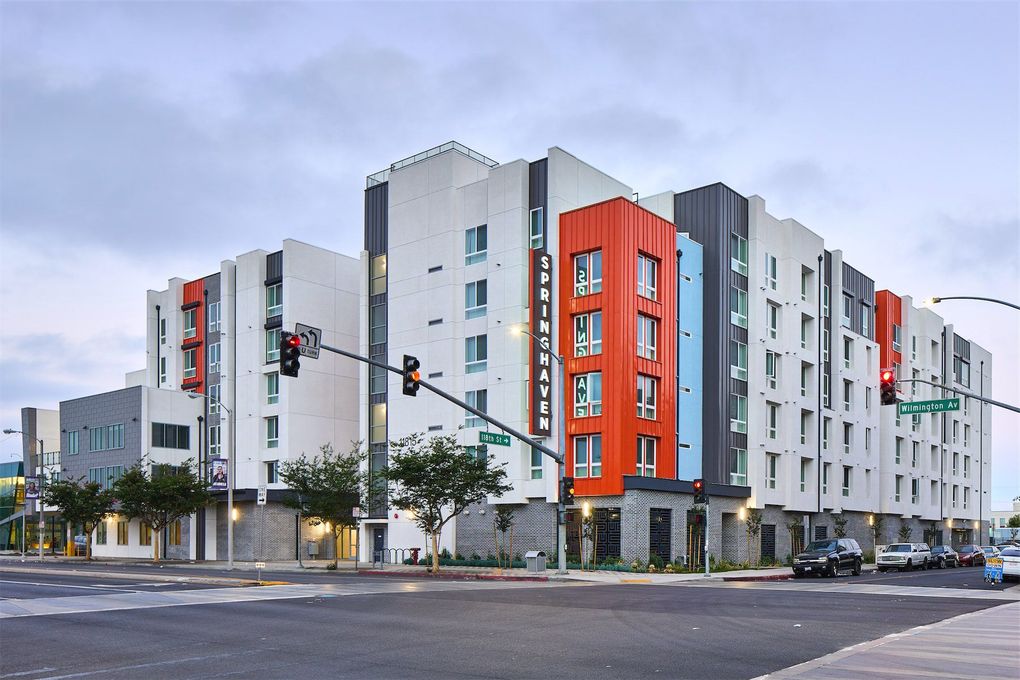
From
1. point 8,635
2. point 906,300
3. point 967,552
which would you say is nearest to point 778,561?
point 967,552

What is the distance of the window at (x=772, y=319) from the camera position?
5661cm

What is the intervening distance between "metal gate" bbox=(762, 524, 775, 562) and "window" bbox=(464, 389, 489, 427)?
17939mm

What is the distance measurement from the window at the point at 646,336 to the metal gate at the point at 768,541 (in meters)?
14.2

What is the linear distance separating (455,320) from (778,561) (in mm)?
23252

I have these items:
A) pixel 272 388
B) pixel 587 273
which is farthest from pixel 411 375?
pixel 272 388

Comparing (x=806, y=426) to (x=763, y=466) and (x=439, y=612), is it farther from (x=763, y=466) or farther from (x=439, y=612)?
(x=439, y=612)

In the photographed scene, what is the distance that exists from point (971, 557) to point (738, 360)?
21135mm

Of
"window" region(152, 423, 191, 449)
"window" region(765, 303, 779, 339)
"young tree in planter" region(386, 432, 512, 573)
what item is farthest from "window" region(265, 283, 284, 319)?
"window" region(765, 303, 779, 339)

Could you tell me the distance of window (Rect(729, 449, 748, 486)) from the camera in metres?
52.5

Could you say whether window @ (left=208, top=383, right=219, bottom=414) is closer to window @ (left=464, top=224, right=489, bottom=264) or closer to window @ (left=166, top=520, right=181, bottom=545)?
window @ (left=166, top=520, right=181, bottom=545)

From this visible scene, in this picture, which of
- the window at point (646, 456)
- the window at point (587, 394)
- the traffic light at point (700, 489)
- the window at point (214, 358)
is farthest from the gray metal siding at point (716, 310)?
the window at point (214, 358)

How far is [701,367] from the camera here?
52719 millimetres

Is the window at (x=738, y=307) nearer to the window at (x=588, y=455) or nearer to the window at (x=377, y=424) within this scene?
the window at (x=588, y=455)

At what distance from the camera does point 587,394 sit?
47281 millimetres
